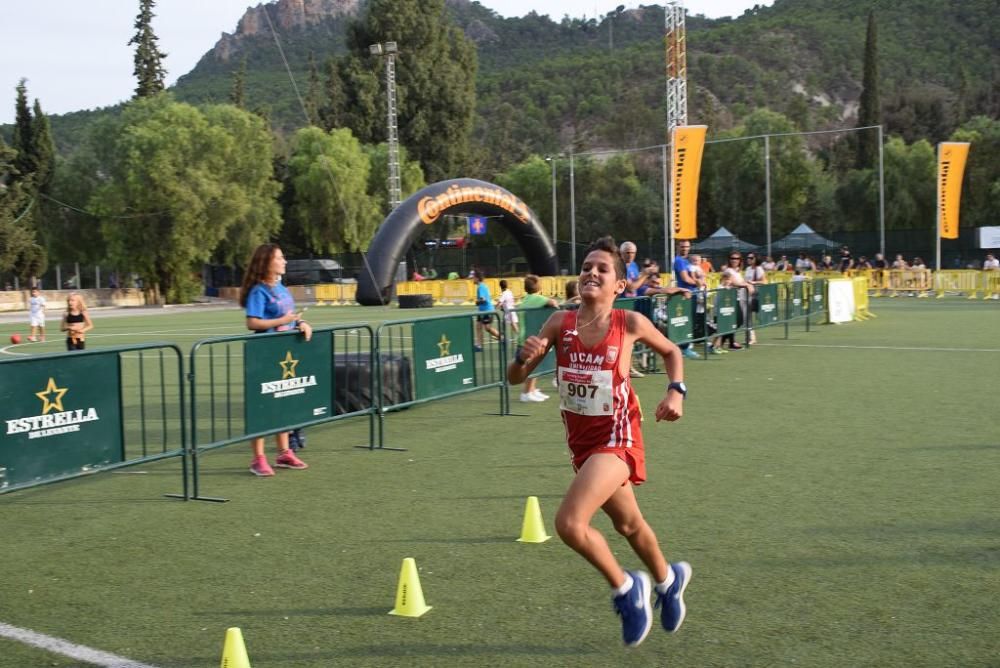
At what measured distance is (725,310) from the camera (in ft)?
56.4

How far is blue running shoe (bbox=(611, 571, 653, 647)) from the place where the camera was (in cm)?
430

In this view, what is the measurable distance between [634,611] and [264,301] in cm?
504

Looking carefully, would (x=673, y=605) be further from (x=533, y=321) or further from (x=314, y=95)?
(x=314, y=95)

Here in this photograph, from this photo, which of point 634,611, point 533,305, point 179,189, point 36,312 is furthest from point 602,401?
point 179,189

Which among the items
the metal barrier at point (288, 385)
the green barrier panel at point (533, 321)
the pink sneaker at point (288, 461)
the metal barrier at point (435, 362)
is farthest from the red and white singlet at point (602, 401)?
the green barrier panel at point (533, 321)

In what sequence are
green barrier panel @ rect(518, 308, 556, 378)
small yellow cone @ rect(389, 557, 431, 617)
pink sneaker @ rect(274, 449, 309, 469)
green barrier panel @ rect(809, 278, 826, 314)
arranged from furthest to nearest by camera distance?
1. green barrier panel @ rect(809, 278, 826, 314)
2. green barrier panel @ rect(518, 308, 556, 378)
3. pink sneaker @ rect(274, 449, 309, 469)
4. small yellow cone @ rect(389, 557, 431, 617)

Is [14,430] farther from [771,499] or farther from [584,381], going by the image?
[771,499]

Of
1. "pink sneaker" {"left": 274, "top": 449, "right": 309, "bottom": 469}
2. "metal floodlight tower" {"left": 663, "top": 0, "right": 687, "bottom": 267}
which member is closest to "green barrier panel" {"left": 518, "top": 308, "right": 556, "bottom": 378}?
"pink sneaker" {"left": 274, "top": 449, "right": 309, "bottom": 469}

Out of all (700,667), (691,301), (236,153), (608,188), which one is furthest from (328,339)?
(608,188)

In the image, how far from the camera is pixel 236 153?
57.6 metres

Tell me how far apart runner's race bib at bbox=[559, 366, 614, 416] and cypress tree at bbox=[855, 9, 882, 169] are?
79.5m

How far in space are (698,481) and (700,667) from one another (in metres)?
3.57

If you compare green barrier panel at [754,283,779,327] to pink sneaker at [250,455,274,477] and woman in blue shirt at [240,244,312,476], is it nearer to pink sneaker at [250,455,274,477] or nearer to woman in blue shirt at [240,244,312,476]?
woman in blue shirt at [240,244,312,476]

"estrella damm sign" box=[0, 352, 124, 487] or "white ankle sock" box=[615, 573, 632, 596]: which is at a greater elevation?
"estrella damm sign" box=[0, 352, 124, 487]
